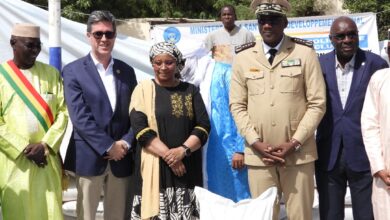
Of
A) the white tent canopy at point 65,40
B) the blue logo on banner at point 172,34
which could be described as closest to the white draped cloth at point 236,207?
the white tent canopy at point 65,40

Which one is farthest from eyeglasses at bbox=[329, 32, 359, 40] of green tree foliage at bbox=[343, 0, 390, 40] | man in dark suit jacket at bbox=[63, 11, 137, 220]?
green tree foliage at bbox=[343, 0, 390, 40]

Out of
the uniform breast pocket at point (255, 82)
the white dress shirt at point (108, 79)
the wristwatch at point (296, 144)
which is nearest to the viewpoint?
the wristwatch at point (296, 144)

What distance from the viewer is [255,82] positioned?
12.9 feet

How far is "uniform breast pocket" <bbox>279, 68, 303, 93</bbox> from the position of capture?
12.7 ft

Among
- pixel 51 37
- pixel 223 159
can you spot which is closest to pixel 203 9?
pixel 51 37

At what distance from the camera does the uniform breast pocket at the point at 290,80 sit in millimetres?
3869

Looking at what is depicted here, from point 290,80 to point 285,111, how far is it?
8.0 inches

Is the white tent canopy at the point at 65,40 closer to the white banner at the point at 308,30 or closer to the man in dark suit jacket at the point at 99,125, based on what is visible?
the white banner at the point at 308,30

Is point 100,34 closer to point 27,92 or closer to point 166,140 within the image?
point 27,92

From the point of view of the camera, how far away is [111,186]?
13.9 ft

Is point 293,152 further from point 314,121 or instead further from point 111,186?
point 111,186

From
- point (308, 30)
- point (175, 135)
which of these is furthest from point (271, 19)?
point (308, 30)

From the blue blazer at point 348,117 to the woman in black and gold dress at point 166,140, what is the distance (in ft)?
2.69

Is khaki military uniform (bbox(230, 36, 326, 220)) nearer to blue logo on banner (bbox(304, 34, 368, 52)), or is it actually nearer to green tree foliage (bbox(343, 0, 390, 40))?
blue logo on banner (bbox(304, 34, 368, 52))
